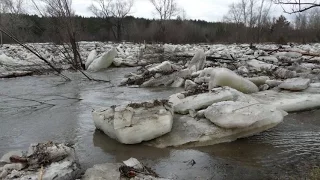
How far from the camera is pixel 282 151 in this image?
166 inches

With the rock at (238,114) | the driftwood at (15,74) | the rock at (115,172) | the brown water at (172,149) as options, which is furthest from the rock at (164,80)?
the rock at (115,172)

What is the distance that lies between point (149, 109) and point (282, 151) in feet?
6.04

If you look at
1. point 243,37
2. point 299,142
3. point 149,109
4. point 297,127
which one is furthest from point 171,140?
point 243,37

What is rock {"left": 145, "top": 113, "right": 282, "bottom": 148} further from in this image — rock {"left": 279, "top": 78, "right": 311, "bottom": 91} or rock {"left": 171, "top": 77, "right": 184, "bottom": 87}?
rock {"left": 171, "top": 77, "right": 184, "bottom": 87}

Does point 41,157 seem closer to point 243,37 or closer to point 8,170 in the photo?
point 8,170

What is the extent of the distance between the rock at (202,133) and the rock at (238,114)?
7 centimetres

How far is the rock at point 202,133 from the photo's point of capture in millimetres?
4535

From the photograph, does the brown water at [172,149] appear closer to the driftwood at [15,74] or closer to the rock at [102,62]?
the driftwood at [15,74]

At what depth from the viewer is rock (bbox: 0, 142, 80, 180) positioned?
121 inches

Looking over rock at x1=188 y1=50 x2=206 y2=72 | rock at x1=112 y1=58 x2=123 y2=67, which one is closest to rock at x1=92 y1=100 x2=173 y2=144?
rock at x1=188 y1=50 x2=206 y2=72

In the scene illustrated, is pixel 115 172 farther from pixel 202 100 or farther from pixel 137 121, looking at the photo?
pixel 202 100

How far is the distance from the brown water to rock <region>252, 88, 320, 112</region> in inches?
7.8

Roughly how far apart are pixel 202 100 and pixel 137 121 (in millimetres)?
1374

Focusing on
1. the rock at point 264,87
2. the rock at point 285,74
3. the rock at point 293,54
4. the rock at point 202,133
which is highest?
the rock at point 293,54
